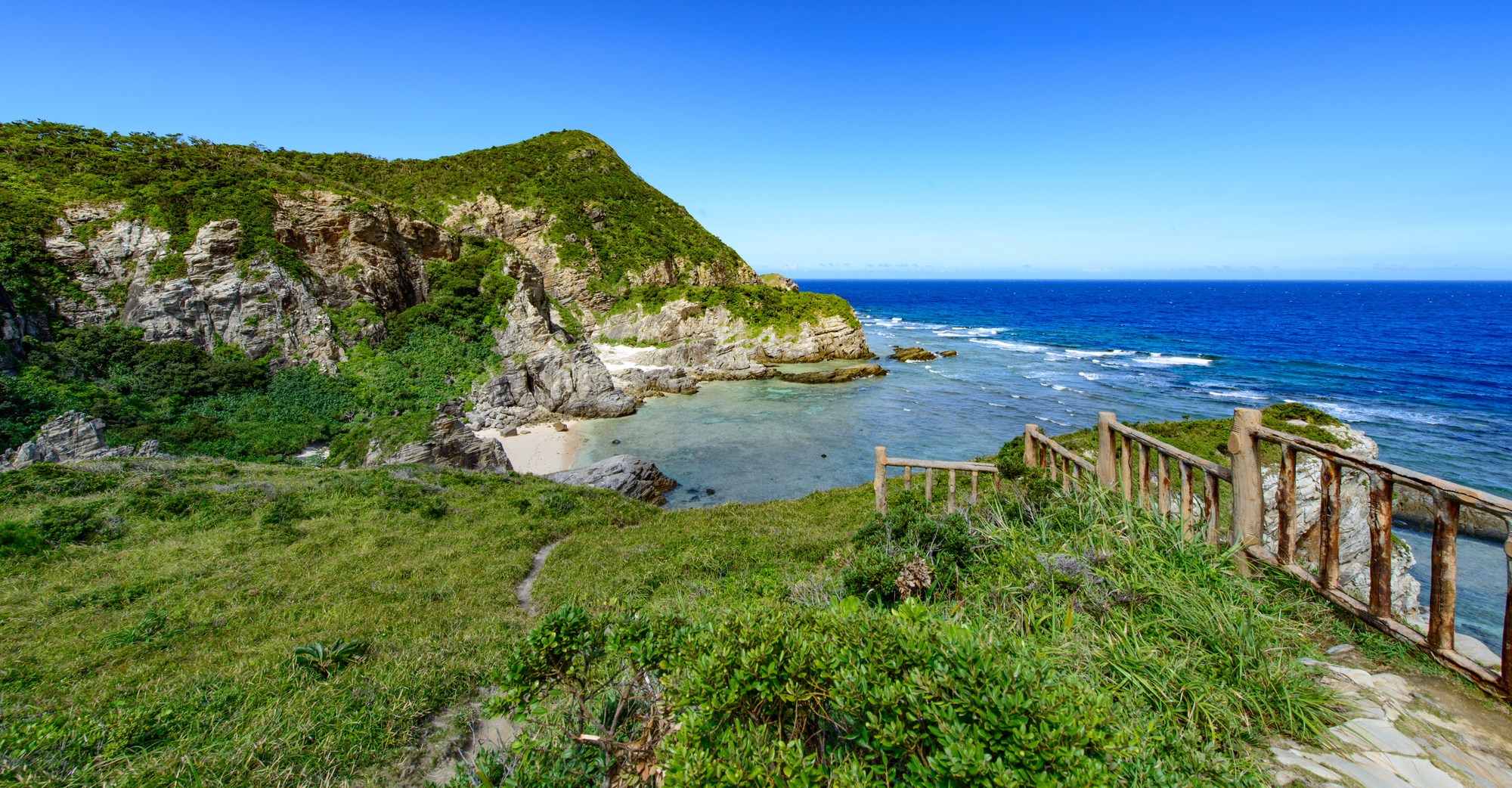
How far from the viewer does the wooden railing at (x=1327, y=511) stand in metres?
4.05

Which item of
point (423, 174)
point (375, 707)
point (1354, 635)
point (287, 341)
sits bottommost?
point (375, 707)

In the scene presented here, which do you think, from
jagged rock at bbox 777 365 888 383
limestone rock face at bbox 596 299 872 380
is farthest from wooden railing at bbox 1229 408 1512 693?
limestone rock face at bbox 596 299 872 380

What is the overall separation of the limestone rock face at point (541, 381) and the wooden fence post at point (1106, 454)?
90.2 ft

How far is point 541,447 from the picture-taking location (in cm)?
2666

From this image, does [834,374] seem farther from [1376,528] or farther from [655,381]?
[1376,528]

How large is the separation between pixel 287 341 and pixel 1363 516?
129 ft

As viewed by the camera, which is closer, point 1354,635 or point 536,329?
point 1354,635

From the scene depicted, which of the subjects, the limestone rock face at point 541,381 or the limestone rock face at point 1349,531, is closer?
the limestone rock face at point 1349,531

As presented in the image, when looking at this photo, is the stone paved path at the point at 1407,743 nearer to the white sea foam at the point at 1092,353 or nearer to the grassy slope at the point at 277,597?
the grassy slope at the point at 277,597

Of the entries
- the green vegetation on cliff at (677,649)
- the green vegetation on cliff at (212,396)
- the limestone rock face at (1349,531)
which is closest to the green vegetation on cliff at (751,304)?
the green vegetation on cliff at (212,396)

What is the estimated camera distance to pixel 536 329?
34.4 meters

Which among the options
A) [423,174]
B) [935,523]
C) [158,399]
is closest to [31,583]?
[935,523]

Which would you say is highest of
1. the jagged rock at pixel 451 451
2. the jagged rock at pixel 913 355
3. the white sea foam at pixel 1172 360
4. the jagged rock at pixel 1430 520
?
the jagged rock at pixel 913 355

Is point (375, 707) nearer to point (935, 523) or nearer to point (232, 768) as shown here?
point (232, 768)
